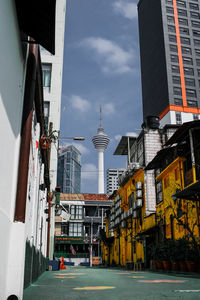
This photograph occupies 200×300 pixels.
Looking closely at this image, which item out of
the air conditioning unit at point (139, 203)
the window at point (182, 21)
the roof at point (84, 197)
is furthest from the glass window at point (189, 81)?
the air conditioning unit at point (139, 203)

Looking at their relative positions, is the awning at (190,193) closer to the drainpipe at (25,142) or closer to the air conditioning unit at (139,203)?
the air conditioning unit at (139,203)

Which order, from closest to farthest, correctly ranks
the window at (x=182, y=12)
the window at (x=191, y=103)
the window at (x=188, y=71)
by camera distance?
the window at (x=191, y=103), the window at (x=188, y=71), the window at (x=182, y=12)

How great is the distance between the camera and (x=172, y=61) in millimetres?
65250

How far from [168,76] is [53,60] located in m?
43.7

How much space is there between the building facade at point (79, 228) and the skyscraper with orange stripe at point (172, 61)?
74.9 ft

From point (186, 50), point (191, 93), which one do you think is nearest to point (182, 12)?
point (186, 50)

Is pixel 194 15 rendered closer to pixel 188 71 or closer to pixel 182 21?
pixel 182 21

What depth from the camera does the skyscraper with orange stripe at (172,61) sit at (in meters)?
61.8

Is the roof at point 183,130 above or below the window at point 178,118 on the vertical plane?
below

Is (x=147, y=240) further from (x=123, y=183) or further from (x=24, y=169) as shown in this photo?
(x=24, y=169)

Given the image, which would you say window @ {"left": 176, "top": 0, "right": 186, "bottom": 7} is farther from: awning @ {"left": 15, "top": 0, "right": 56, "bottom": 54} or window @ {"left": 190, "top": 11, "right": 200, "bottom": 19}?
awning @ {"left": 15, "top": 0, "right": 56, "bottom": 54}

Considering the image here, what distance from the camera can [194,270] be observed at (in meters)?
14.8

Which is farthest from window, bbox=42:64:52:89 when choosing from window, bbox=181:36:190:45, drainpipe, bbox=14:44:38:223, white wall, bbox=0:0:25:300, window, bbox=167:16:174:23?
window, bbox=167:16:174:23

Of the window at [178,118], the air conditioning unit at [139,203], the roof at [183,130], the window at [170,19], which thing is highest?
the window at [170,19]
